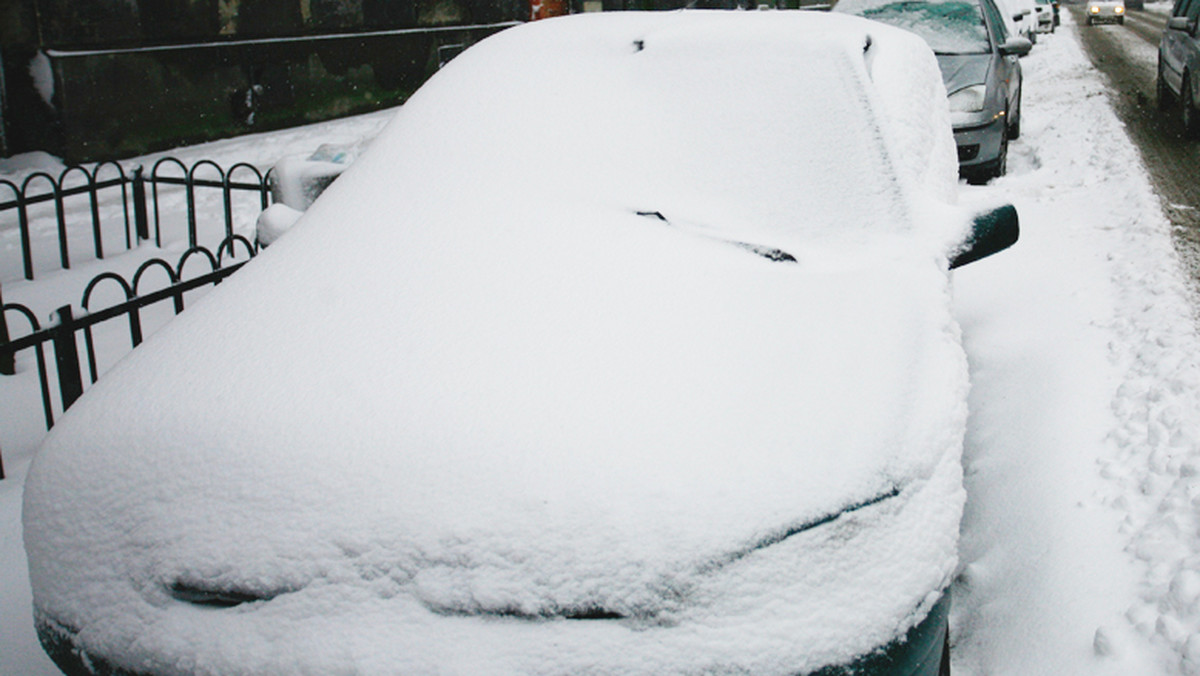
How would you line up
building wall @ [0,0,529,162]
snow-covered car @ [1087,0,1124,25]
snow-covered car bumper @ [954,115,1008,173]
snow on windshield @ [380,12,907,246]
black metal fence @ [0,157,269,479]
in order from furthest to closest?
snow-covered car @ [1087,0,1124,25]
building wall @ [0,0,529,162]
snow-covered car bumper @ [954,115,1008,173]
black metal fence @ [0,157,269,479]
snow on windshield @ [380,12,907,246]

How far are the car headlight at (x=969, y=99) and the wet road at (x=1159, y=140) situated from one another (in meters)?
1.53

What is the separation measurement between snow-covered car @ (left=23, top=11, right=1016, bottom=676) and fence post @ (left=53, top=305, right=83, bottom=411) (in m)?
1.12

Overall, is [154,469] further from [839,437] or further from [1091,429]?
[1091,429]

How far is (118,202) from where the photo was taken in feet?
26.7

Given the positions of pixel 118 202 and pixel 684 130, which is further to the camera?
pixel 118 202

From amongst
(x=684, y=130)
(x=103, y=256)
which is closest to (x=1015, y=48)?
(x=684, y=130)

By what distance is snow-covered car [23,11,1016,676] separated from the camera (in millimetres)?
1684

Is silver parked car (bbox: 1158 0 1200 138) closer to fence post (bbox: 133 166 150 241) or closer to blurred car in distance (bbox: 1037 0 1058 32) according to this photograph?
fence post (bbox: 133 166 150 241)

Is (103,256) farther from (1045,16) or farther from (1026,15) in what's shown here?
(1045,16)

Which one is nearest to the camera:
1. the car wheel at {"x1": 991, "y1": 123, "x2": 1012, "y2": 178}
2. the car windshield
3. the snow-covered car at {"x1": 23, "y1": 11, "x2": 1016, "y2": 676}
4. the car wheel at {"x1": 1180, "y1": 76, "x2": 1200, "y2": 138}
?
the snow-covered car at {"x1": 23, "y1": 11, "x2": 1016, "y2": 676}

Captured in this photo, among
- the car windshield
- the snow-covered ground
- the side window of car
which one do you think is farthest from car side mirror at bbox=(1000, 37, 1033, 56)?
the snow-covered ground

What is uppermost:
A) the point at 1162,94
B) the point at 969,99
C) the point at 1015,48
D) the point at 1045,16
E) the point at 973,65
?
the point at 1045,16

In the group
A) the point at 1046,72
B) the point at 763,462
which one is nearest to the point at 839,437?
the point at 763,462

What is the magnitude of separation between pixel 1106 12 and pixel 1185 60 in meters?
31.4
